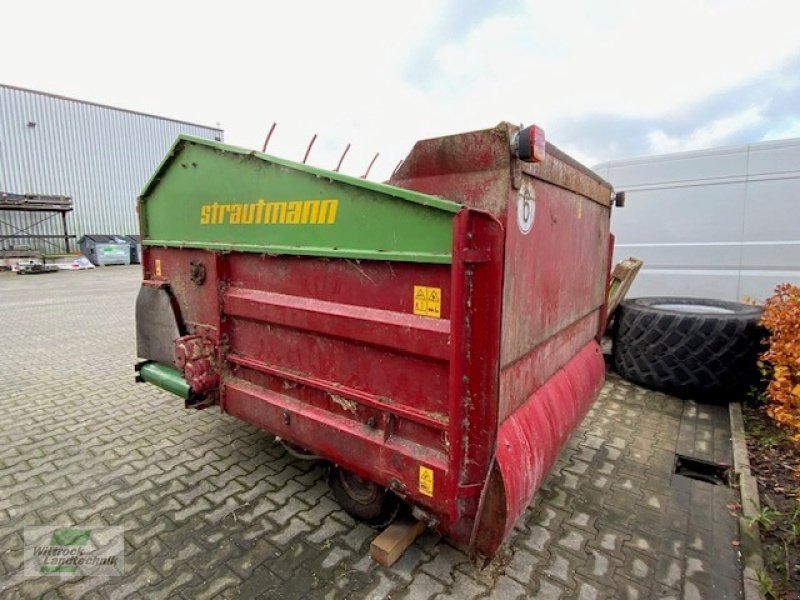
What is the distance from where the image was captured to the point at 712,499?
264cm

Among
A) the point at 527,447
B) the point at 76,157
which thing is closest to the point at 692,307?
the point at 527,447

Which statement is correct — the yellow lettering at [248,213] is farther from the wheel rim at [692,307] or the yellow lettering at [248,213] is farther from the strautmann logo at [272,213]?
the wheel rim at [692,307]

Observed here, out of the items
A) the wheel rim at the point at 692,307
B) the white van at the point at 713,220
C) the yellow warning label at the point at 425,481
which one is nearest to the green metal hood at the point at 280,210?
the yellow warning label at the point at 425,481

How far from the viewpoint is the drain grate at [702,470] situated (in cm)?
286

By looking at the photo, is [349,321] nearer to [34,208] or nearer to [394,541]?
[394,541]

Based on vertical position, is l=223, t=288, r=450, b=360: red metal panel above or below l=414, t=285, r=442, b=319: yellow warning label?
below

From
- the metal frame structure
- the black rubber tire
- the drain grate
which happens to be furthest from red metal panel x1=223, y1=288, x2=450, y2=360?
the metal frame structure

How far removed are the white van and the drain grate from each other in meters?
2.86

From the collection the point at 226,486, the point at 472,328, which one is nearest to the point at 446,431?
the point at 472,328

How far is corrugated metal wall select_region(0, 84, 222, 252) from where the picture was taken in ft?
67.7

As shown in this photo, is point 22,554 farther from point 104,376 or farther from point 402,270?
point 104,376

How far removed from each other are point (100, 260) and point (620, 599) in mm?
24656

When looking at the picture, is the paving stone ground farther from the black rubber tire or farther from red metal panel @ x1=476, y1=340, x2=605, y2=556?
red metal panel @ x1=476, y1=340, x2=605, y2=556

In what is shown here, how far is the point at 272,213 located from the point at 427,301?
105 cm
